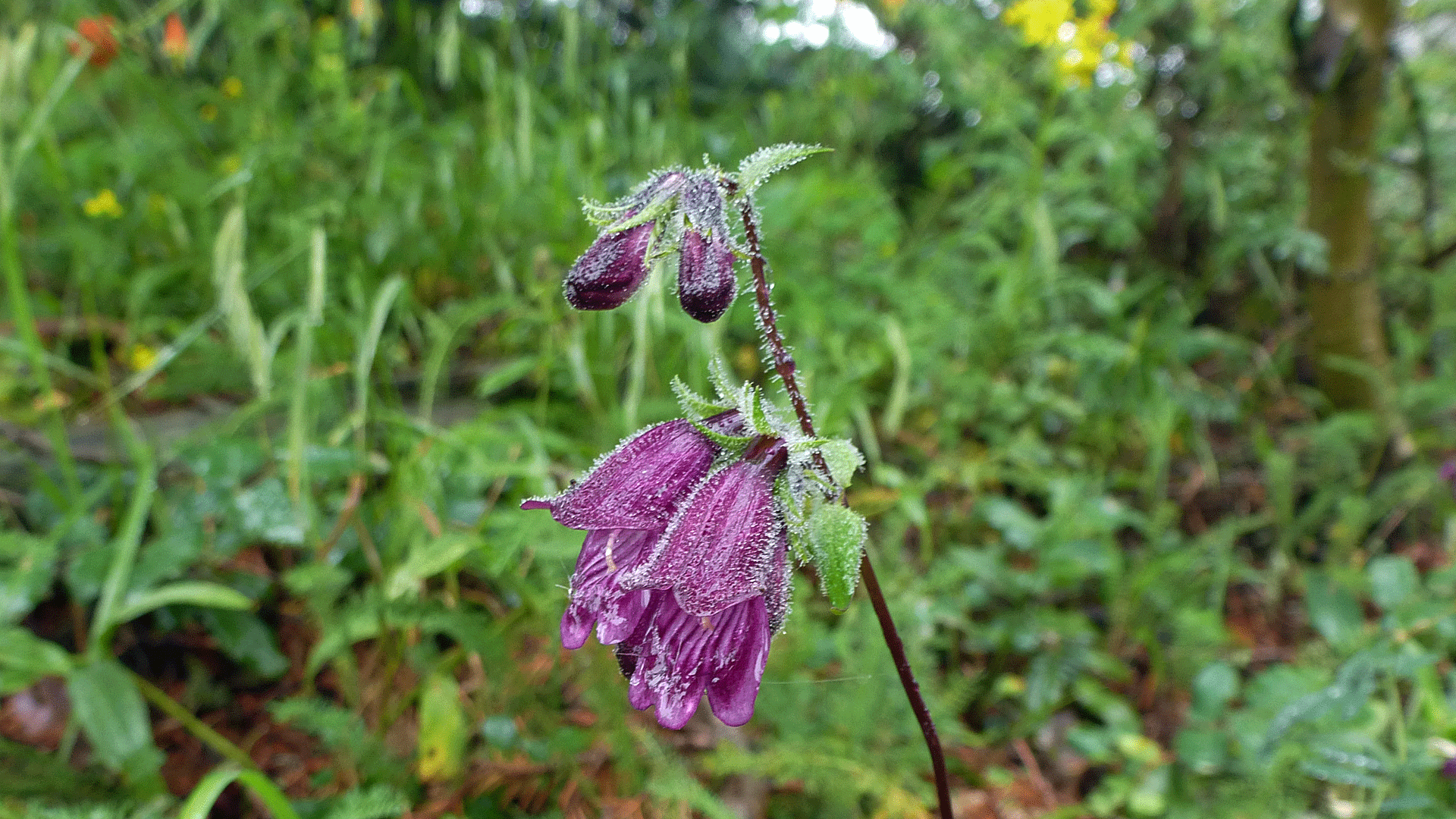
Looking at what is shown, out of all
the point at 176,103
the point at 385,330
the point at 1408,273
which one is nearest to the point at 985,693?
the point at 385,330

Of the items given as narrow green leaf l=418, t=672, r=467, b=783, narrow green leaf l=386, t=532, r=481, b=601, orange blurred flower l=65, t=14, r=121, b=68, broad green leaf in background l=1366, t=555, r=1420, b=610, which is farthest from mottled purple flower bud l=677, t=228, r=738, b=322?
orange blurred flower l=65, t=14, r=121, b=68

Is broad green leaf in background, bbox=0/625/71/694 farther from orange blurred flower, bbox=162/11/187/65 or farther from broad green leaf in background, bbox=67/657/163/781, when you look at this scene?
orange blurred flower, bbox=162/11/187/65

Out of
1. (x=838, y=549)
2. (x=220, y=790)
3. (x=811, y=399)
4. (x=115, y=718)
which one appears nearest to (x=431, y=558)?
(x=220, y=790)

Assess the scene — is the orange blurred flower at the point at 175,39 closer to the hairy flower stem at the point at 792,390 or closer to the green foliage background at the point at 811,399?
the green foliage background at the point at 811,399

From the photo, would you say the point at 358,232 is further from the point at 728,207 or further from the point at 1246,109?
the point at 1246,109

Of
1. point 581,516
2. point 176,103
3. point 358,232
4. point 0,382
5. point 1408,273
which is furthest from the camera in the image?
point 176,103

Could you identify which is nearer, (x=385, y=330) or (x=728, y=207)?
(x=728, y=207)
